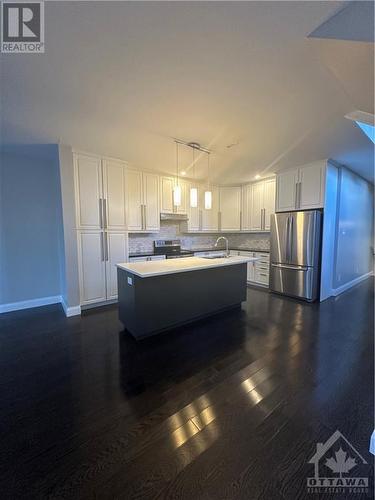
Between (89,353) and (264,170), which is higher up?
(264,170)

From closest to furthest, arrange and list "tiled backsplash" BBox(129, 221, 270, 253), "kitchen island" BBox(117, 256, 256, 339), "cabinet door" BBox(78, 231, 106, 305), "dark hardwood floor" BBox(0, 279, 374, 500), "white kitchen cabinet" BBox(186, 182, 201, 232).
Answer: "dark hardwood floor" BBox(0, 279, 374, 500) → "kitchen island" BBox(117, 256, 256, 339) → "cabinet door" BBox(78, 231, 106, 305) → "tiled backsplash" BBox(129, 221, 270, 253) → "white kitchen cabinet" BBox(186, 182, 201, 232)

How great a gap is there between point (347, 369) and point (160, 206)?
3.89 metres

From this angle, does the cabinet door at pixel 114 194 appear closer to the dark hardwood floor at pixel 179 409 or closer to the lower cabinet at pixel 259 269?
the dark hardwood floor at pixel 179 409

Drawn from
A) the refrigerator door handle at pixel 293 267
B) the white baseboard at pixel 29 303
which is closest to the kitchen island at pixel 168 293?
the refrigerator door handle at pixel 293 267

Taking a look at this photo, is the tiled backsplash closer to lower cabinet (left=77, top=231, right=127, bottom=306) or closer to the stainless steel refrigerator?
lower cabinet (left=77, top=231, right=127, bottom=306)

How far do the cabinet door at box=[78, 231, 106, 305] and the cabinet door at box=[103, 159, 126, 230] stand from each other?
1.05 feet

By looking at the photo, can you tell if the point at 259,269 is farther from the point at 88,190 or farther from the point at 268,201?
the point at 88,190

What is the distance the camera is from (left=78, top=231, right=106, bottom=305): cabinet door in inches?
132

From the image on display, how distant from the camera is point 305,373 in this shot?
192 cm

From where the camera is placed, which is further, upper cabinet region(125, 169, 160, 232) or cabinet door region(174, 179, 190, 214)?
cabinet door region(174, 179, 190, 214)

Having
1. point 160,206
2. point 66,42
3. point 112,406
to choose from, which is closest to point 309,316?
point 112,406

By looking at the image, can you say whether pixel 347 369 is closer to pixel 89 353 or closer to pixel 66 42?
pixel 89 353

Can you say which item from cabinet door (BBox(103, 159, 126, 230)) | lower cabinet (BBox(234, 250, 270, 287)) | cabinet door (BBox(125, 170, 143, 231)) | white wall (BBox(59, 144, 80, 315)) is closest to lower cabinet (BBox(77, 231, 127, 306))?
white wall (BBox(59, 144, 80, 315))

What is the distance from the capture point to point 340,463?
3.85 ft
